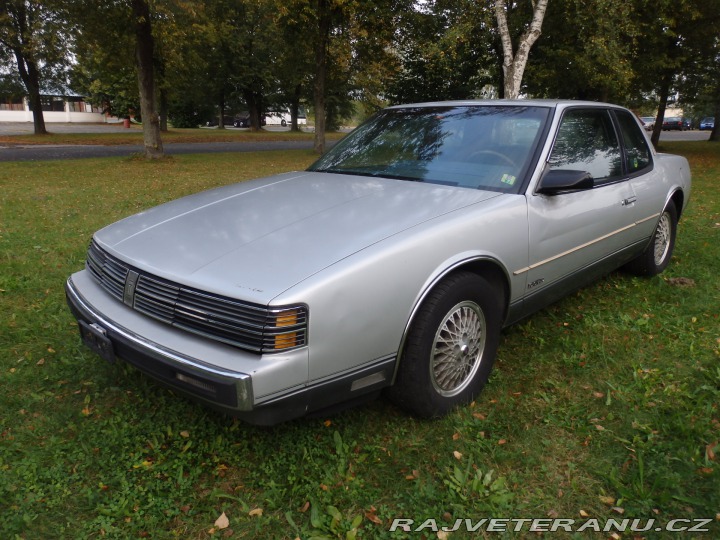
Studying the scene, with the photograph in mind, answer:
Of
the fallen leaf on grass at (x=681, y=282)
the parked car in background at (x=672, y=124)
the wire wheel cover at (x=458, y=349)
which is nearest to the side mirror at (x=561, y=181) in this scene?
the wire wheel cover at (x=458, y=349)

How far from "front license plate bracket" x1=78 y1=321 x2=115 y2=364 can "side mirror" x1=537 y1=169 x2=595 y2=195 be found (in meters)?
2.34

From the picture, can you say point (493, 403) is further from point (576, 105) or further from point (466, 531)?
point (576, 105)

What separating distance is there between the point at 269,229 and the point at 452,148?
4.71 ft

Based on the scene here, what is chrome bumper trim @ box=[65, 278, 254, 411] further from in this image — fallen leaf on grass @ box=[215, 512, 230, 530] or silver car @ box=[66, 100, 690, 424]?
fallen leaf on grass @ box=[215, 512, 230, 530]

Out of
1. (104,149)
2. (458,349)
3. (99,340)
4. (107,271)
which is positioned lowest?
(104,149)

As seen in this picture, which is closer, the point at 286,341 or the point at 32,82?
the point at 286,341

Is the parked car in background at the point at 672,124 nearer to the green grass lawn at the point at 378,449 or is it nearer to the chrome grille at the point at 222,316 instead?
the green grass lawn at the point at 378,449

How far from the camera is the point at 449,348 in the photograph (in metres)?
2.71

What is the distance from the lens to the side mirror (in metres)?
3.06

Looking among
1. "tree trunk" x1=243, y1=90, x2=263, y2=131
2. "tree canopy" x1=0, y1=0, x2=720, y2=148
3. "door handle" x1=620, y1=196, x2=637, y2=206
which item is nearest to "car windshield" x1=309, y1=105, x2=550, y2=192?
"door handle" x1=620, y1=196, x2=637, y2=206

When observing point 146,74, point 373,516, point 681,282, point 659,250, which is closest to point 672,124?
point 146,74

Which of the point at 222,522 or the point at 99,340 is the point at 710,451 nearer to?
the point at 222,522

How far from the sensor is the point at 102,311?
2564mm

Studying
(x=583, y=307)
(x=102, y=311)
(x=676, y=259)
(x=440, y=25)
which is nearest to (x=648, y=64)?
(x=440, y=25)
